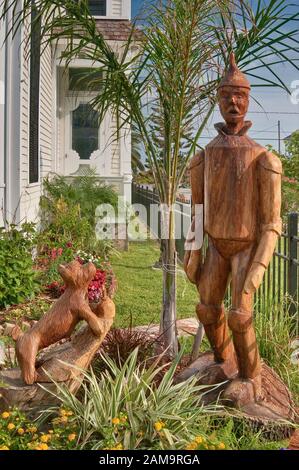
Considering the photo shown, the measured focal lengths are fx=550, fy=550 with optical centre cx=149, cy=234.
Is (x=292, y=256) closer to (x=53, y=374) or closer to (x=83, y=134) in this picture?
(x=53, y=374)

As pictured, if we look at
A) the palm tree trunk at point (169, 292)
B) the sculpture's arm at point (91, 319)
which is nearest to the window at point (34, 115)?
the palm tree trunk at point (169, 292)

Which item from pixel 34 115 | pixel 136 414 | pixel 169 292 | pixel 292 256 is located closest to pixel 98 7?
pixel 34 115

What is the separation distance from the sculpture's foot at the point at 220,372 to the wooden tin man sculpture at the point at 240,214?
14cm

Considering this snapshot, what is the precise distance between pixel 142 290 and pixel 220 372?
17.0 feet

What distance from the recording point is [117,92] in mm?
4617

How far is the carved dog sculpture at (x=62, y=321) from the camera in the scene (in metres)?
3.20

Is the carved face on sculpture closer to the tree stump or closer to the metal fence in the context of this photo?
the metal fence

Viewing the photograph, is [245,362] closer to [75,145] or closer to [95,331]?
[95,331]

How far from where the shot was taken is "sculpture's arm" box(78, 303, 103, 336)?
3256 millimetres

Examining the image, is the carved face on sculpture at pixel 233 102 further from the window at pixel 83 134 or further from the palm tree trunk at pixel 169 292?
the window at pixel 83 134

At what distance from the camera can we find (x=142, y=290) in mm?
8617

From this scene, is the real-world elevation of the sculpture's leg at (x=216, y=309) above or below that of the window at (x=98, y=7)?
below

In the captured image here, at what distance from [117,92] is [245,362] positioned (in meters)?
2.51

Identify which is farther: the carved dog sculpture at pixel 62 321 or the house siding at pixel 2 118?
the house siding at pixel 2 118
